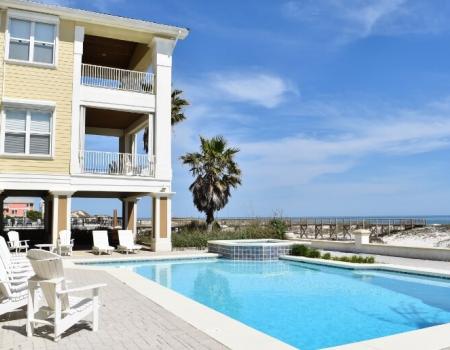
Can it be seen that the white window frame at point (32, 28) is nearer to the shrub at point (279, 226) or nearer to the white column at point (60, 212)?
the white column at point (60, 212)

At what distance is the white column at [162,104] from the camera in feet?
59.4

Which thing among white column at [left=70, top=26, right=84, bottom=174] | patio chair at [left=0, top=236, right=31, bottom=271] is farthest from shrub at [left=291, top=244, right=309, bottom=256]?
patio chair at [left=0, top=236, right=31, bottom=271]

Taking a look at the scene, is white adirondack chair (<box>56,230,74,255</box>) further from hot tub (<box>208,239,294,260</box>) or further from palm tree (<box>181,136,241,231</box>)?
palm tree (<box>181,136,241,231</box>)

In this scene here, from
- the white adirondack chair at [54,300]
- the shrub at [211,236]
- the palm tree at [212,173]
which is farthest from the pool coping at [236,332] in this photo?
the palm tree at [212,173]

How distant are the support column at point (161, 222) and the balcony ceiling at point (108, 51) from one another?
7.36 m

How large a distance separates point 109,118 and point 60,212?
6.11m

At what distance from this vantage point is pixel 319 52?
20219mm

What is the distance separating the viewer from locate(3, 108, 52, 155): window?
15.8 metres

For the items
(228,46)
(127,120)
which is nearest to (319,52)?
(228,46)

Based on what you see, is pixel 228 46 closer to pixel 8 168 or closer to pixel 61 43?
pixel 61 43

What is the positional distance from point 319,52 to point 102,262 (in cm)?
1356

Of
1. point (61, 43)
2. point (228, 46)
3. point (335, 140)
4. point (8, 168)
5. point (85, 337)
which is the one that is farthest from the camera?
point (335, 140)

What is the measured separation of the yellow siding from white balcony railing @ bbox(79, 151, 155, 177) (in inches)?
30.5

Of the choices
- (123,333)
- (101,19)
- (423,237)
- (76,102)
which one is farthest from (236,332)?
(423,237)
